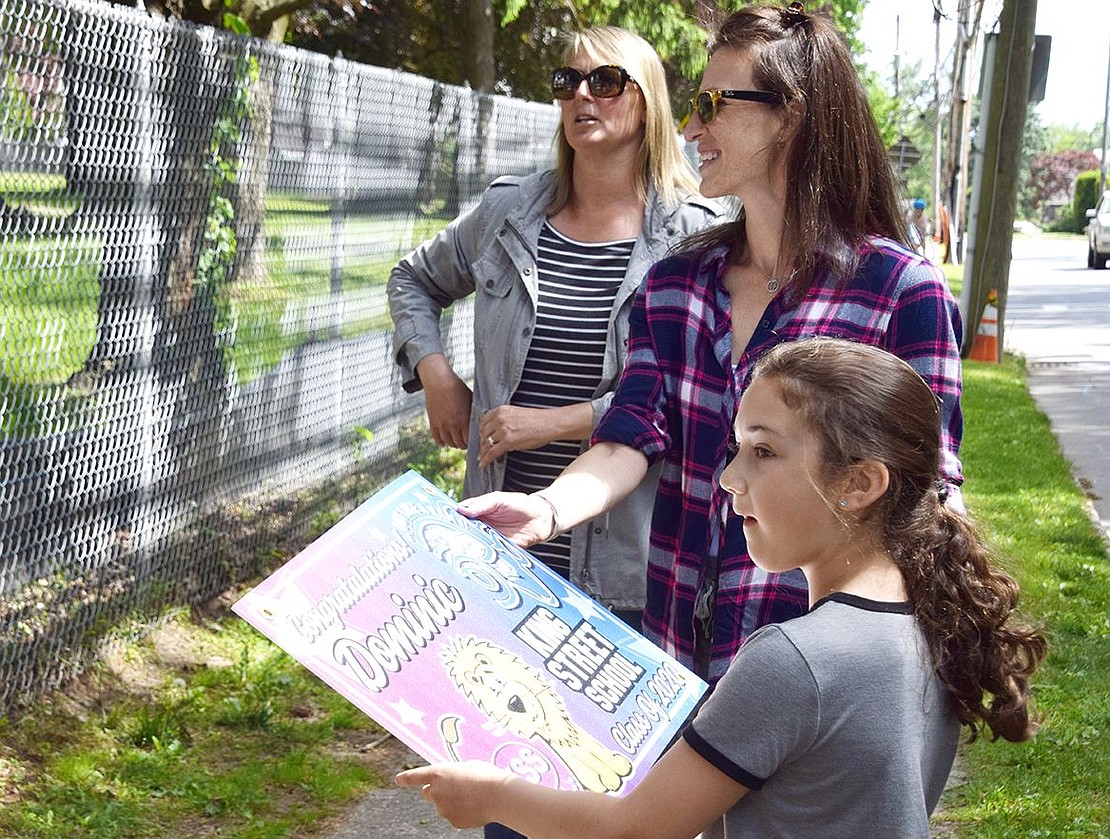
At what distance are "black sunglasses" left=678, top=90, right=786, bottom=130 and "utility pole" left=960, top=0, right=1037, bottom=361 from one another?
1318 centimetres

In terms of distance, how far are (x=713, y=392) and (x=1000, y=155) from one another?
44.2 ft

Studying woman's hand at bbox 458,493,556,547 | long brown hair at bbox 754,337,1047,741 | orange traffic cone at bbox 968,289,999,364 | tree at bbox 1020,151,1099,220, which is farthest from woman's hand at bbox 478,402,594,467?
tree at bbox 1020,151,1099,220

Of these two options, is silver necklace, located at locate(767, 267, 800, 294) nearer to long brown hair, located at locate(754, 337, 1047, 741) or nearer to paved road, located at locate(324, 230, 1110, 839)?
long brown hair, located at locate(754, 337, 1047, 741)

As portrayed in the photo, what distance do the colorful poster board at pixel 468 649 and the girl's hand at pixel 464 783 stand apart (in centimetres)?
2

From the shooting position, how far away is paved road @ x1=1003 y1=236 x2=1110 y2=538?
1055 cm

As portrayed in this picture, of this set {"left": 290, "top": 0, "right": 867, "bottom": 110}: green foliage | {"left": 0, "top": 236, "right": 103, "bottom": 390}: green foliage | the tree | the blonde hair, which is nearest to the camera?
the blonde hair

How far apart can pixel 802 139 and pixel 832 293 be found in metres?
0.28

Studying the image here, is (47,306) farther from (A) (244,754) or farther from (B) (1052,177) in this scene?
(B) (1052,177)

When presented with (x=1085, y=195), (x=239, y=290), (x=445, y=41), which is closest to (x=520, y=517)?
(x=239, y=290)

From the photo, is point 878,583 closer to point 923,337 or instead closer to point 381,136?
point 923,337

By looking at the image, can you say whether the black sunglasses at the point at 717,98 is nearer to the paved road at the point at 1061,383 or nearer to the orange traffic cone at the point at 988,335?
the paved road at the point at 1061,383

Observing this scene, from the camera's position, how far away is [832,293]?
8.11 ft

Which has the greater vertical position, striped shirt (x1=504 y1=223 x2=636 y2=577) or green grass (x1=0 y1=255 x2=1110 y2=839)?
striped shirt (x1=504 y1=223 x2=636 y2=577)

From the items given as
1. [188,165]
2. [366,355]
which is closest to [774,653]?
[188,165]
